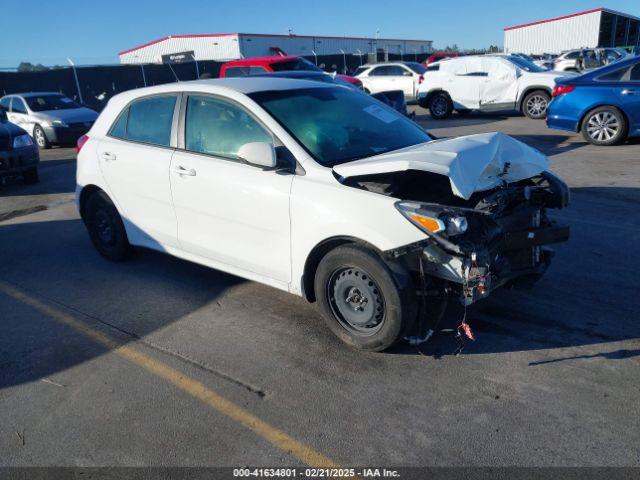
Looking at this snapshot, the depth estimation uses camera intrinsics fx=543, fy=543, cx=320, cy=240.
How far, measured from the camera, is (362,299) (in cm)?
371

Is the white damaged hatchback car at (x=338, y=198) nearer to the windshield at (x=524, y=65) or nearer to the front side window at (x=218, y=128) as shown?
the front side window at (x=218, y=128)

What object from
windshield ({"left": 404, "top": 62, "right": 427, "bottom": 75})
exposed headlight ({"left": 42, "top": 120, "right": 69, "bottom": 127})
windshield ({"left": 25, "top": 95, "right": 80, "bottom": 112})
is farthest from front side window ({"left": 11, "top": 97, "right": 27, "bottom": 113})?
windshield ({"left": 404, "top": 62, "right": 427, "bottom": 75})

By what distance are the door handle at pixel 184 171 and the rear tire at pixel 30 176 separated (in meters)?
7.13

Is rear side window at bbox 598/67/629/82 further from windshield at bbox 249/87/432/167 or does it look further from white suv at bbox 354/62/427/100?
white suv at bbox 354/62/427/100

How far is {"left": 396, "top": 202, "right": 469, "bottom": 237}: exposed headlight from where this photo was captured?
328 cm

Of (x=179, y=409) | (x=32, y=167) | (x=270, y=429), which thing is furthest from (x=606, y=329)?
(x=32, y=167)

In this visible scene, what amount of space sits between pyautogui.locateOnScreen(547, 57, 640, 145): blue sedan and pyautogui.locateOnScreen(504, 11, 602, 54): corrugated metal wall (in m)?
45.7

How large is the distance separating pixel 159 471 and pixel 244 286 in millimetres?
2375

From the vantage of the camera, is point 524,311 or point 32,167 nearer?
point 524,311

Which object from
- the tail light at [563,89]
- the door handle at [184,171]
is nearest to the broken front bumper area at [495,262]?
the door handle at [184,171]

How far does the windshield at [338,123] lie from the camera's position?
4.14 metres

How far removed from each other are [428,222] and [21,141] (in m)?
9.34

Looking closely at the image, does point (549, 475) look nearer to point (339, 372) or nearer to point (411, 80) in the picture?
point (339, 372)

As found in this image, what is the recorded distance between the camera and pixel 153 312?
464cm
